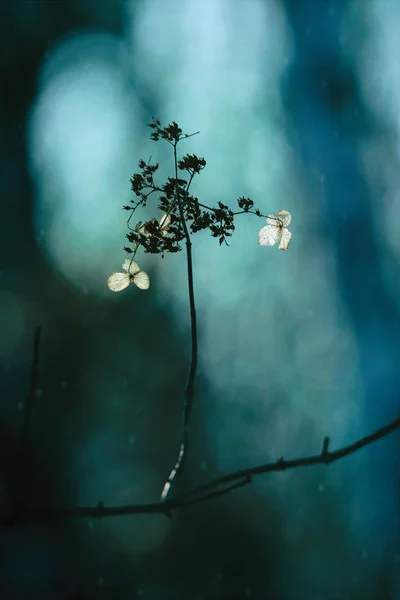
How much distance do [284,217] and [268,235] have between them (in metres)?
0.04

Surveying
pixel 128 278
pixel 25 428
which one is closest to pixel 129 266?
pixel 128 278

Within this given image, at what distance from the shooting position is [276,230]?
1.03 meters

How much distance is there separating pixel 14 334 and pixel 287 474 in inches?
232

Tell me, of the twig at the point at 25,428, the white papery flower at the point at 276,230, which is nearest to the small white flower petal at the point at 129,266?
the white papery flower at the point at 276,230

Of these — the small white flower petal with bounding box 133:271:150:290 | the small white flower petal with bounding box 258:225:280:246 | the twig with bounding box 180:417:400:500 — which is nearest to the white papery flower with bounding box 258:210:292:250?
the small white flower petal with bounding box 258:225:280:246

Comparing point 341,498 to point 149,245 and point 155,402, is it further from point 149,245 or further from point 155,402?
point 149,245

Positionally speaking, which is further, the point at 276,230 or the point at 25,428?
the point at 276,230

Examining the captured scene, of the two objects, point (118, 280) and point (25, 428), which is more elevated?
point (118, 280)

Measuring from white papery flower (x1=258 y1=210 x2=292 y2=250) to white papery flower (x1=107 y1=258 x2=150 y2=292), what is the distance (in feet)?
0.71

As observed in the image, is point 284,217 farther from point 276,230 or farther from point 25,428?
point 25,428

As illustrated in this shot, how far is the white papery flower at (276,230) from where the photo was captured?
39.5 inches

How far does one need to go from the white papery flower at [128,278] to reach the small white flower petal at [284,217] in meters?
0.26

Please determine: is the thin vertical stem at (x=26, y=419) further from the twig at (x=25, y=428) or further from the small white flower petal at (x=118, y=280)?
the small white flower petal at (x=118, y=280)

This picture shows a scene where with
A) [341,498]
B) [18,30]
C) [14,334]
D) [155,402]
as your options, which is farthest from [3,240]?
[341,498]
